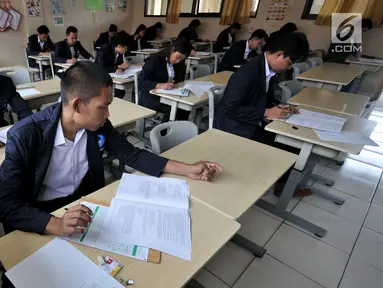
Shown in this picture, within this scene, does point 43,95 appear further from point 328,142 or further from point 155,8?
point 155,8

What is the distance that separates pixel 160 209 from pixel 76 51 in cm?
465

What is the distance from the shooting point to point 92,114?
3.09 ft

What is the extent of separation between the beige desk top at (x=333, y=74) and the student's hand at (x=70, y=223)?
3379 millimetres

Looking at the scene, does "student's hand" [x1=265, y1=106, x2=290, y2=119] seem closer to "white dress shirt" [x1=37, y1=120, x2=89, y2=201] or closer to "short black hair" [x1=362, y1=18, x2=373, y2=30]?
"white dress shirt" [x1=37, y1=120, x2=89, y2=201]

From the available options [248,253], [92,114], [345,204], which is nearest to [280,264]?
[248,253]

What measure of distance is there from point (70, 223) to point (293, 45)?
1.65m

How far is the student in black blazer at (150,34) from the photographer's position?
723cm

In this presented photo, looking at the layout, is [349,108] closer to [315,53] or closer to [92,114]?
[92,114]

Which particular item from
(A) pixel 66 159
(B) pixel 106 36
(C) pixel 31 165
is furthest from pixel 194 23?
(C) pixel 31 165

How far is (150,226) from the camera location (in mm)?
876

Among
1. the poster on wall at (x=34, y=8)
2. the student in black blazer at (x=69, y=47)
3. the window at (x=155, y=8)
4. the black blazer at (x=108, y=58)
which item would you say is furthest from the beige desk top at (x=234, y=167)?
the window at (x=155, y=8)

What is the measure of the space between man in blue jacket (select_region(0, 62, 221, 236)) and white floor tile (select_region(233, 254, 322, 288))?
31.2 inches

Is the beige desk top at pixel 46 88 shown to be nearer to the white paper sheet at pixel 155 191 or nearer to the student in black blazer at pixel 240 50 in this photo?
the white paper sheet at pixel 155 191

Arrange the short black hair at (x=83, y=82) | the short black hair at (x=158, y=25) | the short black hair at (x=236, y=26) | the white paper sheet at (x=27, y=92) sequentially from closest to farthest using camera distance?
the short black hair at (x=83, y=82) < the white paper sheet at (x=27, y=92) < the short black hair at (x=236, y=26) < the short black hair at (x=158, y=25)
